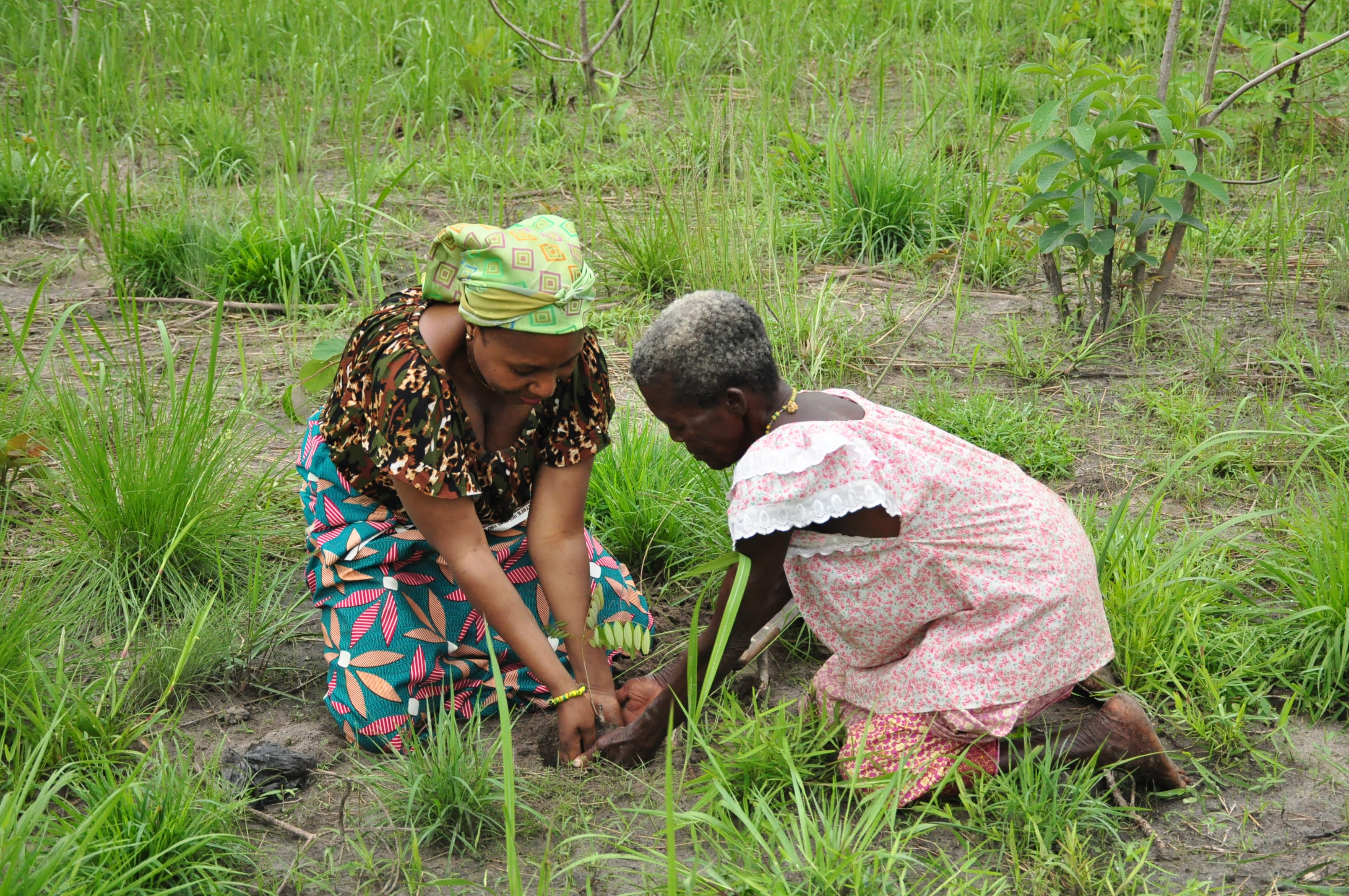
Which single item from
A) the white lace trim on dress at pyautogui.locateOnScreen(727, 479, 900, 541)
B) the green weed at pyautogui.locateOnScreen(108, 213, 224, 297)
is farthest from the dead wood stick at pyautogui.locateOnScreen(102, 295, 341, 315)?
the white lace trim on dress at pyautogui.locateOnScreen(727, 479, 900, 541)

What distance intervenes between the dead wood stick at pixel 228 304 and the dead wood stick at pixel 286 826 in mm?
2234

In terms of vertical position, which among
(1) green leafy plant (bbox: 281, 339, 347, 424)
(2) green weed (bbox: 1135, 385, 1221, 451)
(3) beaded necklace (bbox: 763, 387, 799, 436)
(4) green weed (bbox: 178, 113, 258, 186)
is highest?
(4) green weed (bbox: 178, 113, 258, 186)

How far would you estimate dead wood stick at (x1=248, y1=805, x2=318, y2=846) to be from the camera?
1990mm

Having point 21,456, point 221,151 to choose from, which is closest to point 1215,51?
point 21,456

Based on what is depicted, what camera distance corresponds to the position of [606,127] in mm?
5090

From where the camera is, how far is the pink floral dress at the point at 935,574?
6.20ft

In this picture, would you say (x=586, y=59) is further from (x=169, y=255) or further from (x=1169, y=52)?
(x=1169, y=52)

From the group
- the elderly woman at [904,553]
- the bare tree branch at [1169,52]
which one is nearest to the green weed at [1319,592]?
the elderly woman at [904,553]

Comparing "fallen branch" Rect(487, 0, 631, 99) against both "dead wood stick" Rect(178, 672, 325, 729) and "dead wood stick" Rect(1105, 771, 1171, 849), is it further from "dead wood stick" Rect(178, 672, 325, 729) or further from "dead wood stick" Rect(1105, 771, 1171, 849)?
"dead wood stick" Rect(1105, 771, 1171, 849)

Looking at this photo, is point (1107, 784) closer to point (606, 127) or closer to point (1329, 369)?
point (1329, 369)

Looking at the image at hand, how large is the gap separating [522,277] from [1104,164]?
2.01 metres

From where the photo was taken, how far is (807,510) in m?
1.89

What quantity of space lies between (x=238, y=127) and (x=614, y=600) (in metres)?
3.51

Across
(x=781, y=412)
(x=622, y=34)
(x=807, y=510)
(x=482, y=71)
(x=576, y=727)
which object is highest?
(x=622, y=34)
